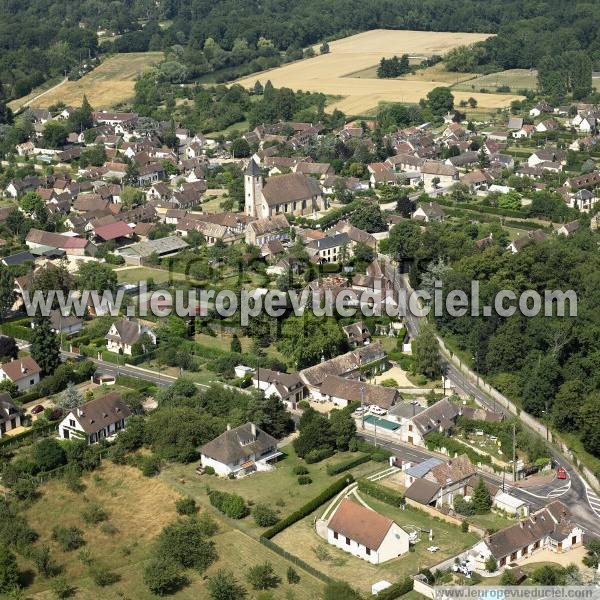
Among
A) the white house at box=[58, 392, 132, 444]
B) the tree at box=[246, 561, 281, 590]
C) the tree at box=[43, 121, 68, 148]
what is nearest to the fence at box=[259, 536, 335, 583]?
the tree at box=[246, 561, 281, 590]

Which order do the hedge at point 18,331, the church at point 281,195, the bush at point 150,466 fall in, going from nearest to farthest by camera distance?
the bush at point 150,466 → the hedge at point 18,331 → the church at point 281,195

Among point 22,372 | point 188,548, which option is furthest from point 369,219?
point 188,548

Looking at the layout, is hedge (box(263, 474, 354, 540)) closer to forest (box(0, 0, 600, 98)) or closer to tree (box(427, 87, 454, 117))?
tree (box(427, 87, 454, 117))

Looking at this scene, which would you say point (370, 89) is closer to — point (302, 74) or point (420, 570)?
point (302, 74)

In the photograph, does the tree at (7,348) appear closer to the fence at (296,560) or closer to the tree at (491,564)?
the fence at (296,560)

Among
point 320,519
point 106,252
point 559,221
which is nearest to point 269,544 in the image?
point 320,519

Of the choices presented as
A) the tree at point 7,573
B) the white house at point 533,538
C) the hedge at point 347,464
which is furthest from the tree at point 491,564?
the tree at point 7,573
